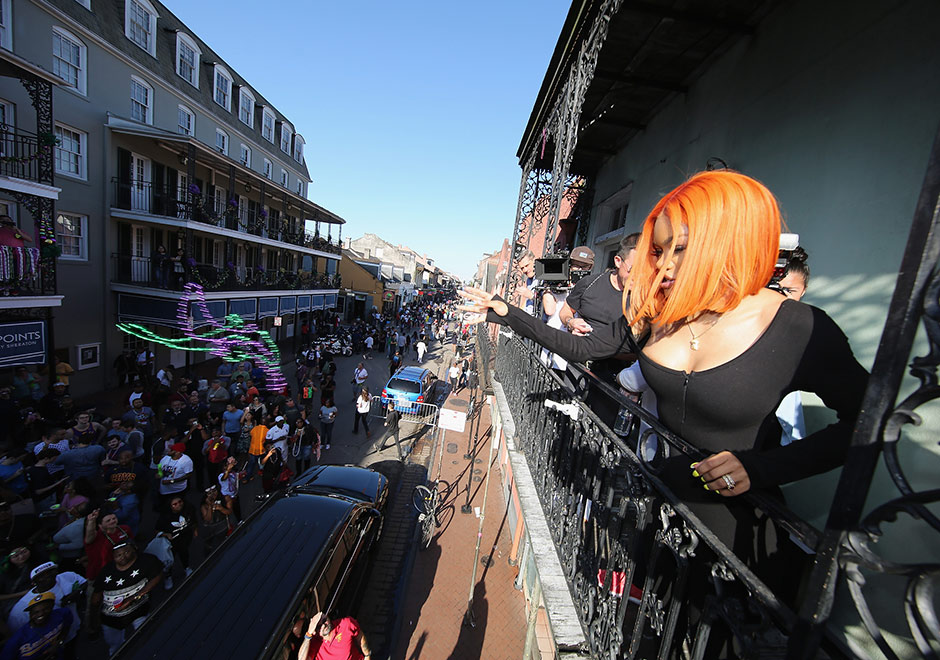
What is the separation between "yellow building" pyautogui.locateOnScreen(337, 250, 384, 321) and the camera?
3841 centimetres

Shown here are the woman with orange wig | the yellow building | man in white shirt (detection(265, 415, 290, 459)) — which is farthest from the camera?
the yellow building

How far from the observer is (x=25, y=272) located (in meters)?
9.77

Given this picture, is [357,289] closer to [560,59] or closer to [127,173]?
[127,173]

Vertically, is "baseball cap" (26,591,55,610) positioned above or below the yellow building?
below

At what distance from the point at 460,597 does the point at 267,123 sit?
95.9ft

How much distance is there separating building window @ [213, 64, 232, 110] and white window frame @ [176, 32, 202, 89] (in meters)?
1.39

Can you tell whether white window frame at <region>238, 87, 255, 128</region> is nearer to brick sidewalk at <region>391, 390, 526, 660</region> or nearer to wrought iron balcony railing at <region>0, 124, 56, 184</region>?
wrought iron balcony railing at <region>0, 124, 56, 184</region>

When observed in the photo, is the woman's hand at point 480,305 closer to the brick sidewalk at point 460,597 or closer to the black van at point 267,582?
the black van at point 267,582

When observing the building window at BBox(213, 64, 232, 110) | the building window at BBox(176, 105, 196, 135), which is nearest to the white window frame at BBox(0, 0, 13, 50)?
the building window at BBox(176, 105, 196, 135)

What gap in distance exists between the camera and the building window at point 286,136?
2844cm

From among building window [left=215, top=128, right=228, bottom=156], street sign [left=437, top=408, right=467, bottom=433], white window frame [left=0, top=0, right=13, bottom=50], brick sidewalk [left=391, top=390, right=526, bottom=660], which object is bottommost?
brick sidewalk [left=391, top=390, right=526, bottom=660]

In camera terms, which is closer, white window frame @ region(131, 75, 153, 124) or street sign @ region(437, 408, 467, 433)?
street sign @ region(437, 408, 467, 433)

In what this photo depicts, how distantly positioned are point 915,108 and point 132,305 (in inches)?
755

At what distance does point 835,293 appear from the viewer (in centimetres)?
321
